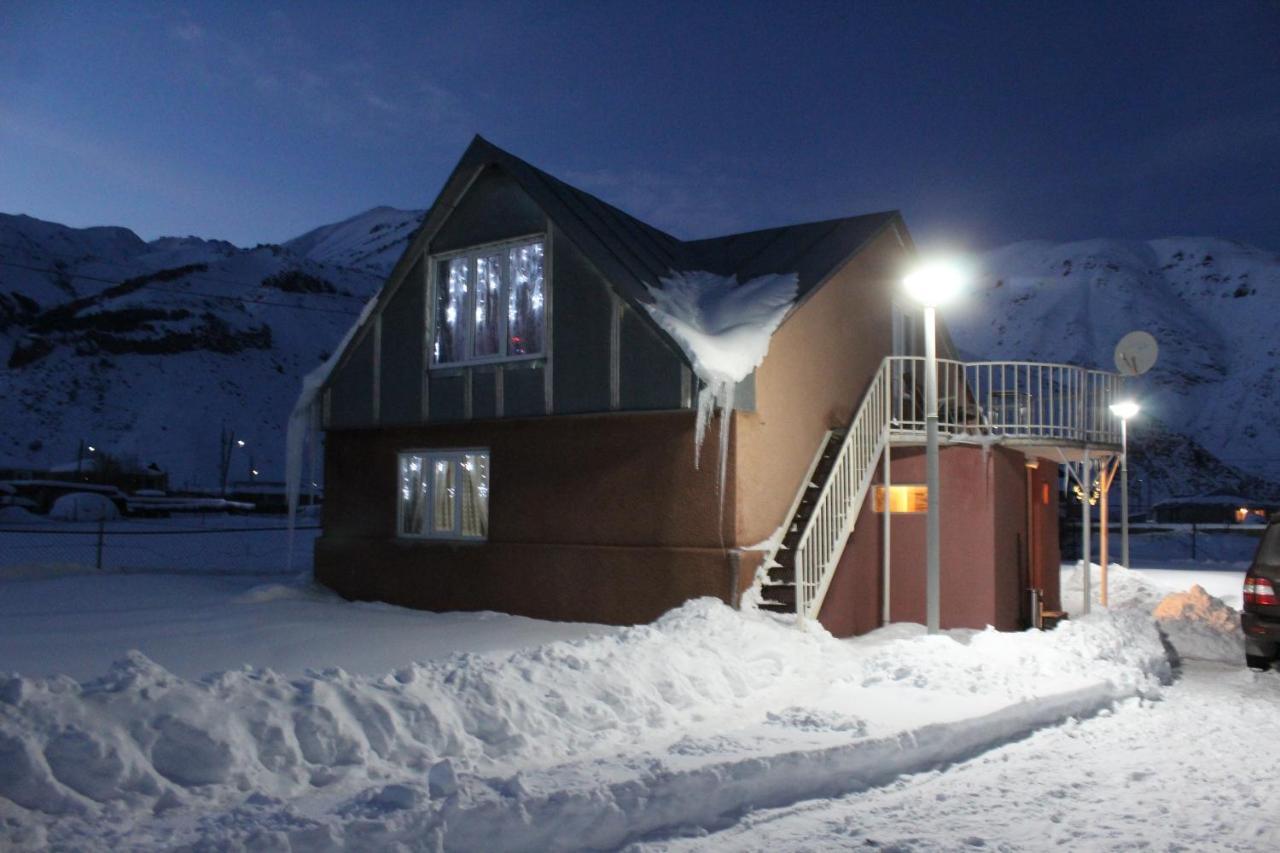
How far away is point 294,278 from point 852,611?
440 ft

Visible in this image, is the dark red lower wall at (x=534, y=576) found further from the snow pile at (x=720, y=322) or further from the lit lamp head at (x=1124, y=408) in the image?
the lit lamp head at (x=1124, y=408)

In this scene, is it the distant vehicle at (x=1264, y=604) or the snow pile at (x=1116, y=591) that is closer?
the distant vehicle at (x=1264, y=604)

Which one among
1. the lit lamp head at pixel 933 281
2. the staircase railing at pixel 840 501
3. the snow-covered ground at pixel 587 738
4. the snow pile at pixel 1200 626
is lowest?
the snow pile at pixel 1200 626

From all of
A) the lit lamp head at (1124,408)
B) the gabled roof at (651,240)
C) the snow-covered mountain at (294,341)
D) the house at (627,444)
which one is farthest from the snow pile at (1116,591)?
the snow-covered mountain at (294,341)

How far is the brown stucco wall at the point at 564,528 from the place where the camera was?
12.4 m

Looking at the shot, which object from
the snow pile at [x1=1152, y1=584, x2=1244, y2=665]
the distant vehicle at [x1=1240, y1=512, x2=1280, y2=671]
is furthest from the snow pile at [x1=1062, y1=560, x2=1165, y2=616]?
the distant vehicle at [x1=1240, y1=512, x2=1280, y2=671]

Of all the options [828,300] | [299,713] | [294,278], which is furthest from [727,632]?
[294,278]

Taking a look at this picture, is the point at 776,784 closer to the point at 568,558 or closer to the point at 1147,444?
the point at 568,558

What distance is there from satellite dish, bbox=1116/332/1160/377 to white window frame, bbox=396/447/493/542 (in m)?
12.5

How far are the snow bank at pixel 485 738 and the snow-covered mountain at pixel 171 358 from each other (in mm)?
76765

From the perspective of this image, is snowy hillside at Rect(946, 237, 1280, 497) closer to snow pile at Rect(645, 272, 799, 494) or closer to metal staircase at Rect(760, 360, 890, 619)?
metal staircase at Rect(760, 360, 890, 619)

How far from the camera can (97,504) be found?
4372 cm

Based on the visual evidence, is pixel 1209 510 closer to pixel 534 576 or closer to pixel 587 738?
pixel 534 576

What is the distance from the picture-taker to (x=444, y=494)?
49.2 feet
